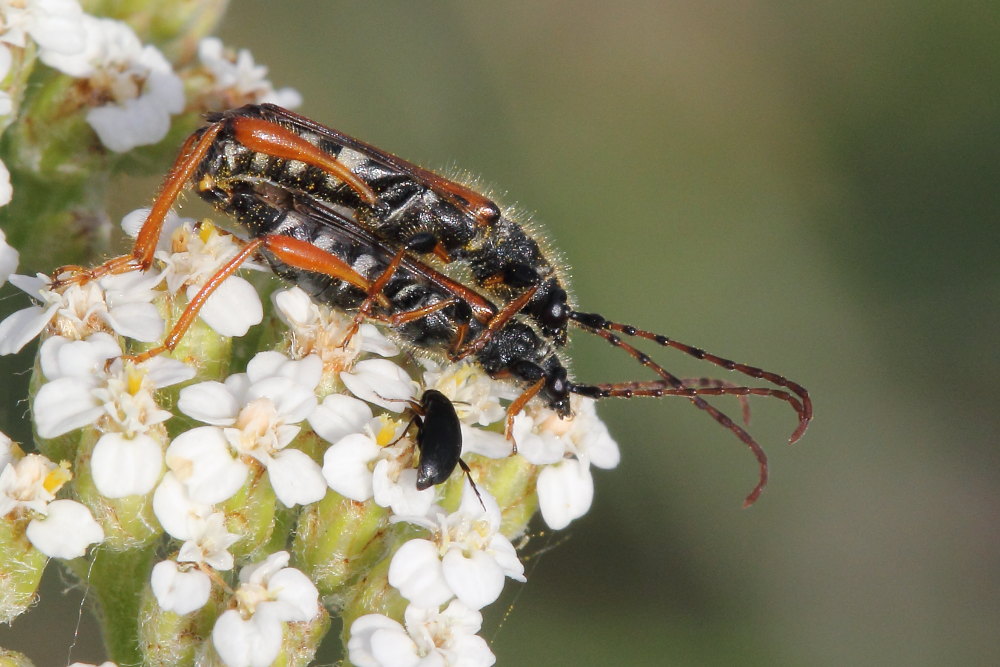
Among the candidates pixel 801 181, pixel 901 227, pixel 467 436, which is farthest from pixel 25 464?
pixel 901 227

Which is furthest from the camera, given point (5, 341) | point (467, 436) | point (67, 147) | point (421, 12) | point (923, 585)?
point (421, 12)

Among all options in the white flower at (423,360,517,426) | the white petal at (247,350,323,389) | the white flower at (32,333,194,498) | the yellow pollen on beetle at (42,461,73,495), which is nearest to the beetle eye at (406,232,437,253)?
the white flower at (423,360,517,426)

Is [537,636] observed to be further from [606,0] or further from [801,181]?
[606,0]

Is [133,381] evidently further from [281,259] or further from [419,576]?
[419,576]

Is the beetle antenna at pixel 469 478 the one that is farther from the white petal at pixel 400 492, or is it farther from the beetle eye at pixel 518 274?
the beetle eye at pixel 518 274

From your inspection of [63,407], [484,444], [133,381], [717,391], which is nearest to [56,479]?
[63,407]
